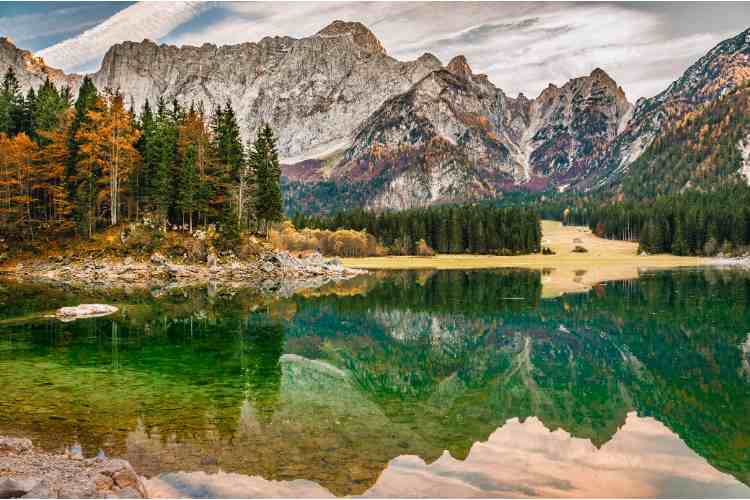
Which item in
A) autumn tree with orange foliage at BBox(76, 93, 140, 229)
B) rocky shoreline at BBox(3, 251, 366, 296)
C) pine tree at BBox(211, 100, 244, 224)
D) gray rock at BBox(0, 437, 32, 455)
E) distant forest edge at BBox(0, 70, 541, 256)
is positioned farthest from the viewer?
pine tree at BBox(211, 100, 244, 224)

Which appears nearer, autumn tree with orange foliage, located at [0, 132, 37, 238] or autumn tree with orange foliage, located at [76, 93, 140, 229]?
autumn tree with orange foliage, located at [76, 93, 140, 229]

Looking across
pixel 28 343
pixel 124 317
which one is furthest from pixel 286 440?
pixel 124 317

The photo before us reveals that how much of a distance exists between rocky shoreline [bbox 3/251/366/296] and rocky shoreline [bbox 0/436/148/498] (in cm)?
4660

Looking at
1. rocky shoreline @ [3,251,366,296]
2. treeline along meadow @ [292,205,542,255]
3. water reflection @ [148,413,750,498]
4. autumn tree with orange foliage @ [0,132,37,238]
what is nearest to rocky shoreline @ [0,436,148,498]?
water reflection @ [148,413,750,498]

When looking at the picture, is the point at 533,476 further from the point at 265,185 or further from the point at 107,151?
the point at 265,185

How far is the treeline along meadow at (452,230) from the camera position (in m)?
158

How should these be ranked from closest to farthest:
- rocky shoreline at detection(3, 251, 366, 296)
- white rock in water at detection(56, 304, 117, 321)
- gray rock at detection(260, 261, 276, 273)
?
white rock in water at detection(56, 304, 117, 321), rocky shoreline at detection(3, 251, 366, 296), gray rock at detection(260, 261, 276, 273)

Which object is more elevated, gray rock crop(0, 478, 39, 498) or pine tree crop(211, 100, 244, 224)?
pine tree crop(211, 100, 244, 224)

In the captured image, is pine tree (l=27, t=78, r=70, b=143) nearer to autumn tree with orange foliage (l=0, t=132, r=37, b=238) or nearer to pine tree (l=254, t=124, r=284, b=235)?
autumn tree with orange foliage (l=0, t=132, r=37, b=238)

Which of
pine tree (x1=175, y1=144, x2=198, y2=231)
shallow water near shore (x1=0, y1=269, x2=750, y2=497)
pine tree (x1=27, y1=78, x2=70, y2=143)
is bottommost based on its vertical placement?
shallow water near shore (x1=0, y1=269, x2=750, y2=497)

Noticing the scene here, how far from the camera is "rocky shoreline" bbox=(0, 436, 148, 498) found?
11.0 meters

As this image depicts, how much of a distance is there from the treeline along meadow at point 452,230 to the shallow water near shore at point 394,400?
11329 cm

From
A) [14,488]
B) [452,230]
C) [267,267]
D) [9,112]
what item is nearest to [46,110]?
[9,112]

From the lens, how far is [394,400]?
2120 cm
